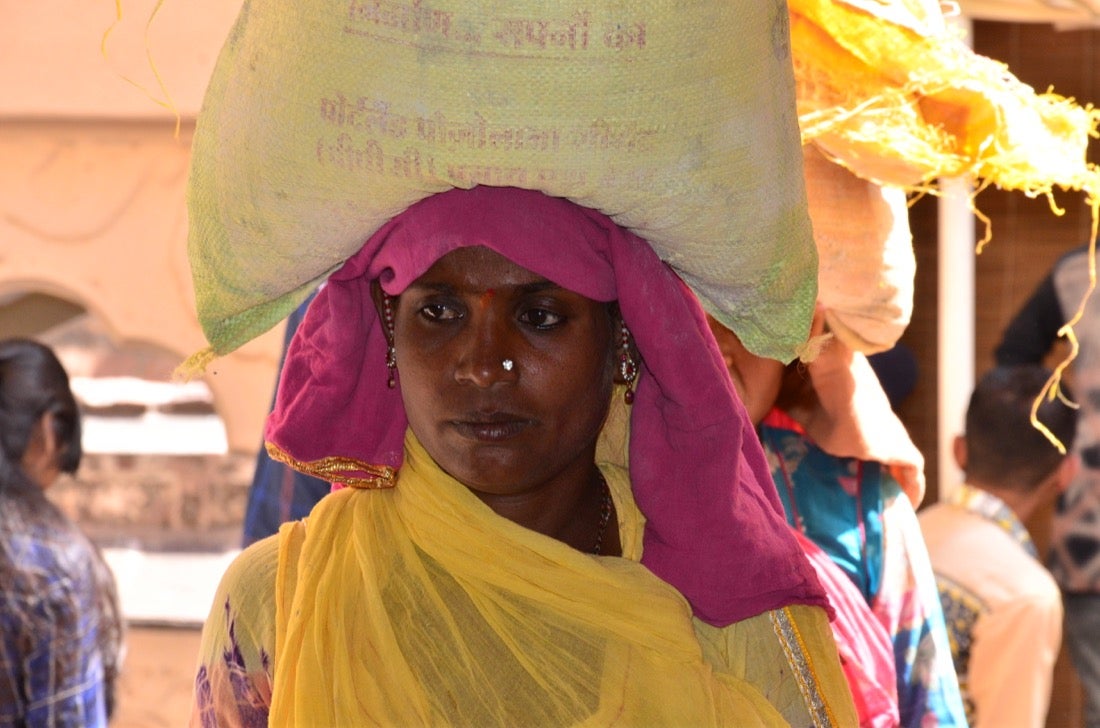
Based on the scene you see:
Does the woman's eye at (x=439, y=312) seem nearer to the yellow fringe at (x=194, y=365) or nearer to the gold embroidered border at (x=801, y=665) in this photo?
the yellow fringe at (x=194, y=365)

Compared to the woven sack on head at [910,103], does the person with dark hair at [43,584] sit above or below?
below

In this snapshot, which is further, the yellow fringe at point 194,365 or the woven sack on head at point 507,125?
the yellow fringe at point 194,365

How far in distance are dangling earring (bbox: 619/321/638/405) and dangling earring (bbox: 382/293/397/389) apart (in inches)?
12.8

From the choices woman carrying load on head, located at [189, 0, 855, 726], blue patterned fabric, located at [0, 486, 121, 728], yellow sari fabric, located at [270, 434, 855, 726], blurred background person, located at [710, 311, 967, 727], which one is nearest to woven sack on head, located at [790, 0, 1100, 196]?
blurred background person, located at [710, 311, 967, 727]

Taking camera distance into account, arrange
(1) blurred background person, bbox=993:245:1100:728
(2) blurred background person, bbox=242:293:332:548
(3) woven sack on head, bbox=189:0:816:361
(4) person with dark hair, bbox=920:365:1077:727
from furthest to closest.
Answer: (1) blurred background person, bbox=993:245:1100:728 → (4) person with dark hair, bbox=920:365:1077:727 → (2) blurred background person, bbox=242:293:332:548 → (3) woven sack on head, bbox=189:0:816:361

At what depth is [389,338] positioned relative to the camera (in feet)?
7.34

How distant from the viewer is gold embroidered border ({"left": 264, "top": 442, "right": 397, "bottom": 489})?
2.24 meters

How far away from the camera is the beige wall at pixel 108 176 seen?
532cm

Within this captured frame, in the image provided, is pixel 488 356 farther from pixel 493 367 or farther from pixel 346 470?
pixel 346 470

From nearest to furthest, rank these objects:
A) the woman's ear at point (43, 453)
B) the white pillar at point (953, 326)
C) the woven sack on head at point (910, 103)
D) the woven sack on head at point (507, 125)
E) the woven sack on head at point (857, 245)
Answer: the woven sack on head at point (507, 125) < the woven sack on head at point (910, 103) < the woven sack on head at point (857, 245) < the woman's ear at point (43, 453) < the white pillar at point (953, 326)

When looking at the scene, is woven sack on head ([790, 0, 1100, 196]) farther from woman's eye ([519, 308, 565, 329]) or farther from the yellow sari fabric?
the yellow sari fabric

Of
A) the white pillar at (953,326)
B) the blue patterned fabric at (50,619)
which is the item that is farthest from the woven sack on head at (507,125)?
the white pillar at (953,326)

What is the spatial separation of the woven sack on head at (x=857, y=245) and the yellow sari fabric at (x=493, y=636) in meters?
0.86

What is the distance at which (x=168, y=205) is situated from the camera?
5.53m
